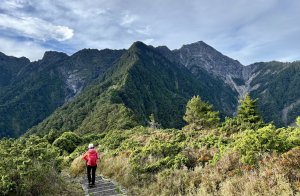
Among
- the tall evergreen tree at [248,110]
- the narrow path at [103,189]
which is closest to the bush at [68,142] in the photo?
the tall evergreen tree at [248,110]

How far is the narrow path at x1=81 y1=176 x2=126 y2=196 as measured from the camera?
12547 millimetres

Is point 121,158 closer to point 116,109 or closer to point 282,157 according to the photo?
point 282,157

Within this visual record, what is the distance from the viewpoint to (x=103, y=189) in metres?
13.3

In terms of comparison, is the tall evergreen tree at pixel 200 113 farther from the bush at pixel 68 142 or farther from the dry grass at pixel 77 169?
the dry grass at pixel 77 169

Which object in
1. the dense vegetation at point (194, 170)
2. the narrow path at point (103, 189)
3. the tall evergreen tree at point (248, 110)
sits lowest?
the narrow path at point (103, 189)

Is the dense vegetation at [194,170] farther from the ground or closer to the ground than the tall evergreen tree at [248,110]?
closer to the ground

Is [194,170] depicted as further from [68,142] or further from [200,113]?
[200,113]

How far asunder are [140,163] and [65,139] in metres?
38.0

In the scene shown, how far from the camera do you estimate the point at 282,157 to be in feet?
32.8

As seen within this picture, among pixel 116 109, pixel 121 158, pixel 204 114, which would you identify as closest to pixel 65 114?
pixel 116 109

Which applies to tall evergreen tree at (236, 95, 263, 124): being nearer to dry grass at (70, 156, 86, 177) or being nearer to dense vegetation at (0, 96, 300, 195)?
dry grass at (70, 156, 86, 177)

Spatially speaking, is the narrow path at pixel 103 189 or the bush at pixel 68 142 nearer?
the narrow path at pixel 103 189

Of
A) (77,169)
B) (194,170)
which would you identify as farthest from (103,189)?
(77,169)

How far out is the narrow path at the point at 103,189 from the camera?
12.5m
